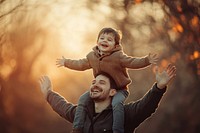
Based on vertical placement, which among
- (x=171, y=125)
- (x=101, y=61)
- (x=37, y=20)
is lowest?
(x=171, y=125)

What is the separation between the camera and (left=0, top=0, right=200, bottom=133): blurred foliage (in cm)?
968

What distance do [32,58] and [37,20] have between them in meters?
0.82

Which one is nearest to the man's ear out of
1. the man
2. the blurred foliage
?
the man

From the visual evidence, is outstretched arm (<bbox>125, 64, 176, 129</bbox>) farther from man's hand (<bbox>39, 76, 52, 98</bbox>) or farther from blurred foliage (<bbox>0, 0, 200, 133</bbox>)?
blurred foliage (<bbox>0, 0, 200, 133</bbox>)

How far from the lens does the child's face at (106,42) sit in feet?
14.1

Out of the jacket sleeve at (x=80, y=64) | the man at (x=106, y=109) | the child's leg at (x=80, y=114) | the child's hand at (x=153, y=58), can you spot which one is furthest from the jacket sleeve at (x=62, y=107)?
the child's hand at (x=153, y=58)

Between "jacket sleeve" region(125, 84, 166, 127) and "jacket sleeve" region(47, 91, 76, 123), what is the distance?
1.29ft

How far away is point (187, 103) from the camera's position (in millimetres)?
10266

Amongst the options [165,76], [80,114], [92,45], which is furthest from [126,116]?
[92,45]

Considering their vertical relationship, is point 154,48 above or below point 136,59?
above

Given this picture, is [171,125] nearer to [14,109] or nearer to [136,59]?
[14,109]

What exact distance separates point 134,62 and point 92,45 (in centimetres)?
577

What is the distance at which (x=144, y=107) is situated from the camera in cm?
419

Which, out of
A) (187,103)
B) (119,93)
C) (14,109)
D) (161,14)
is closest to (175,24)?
(161,14)
